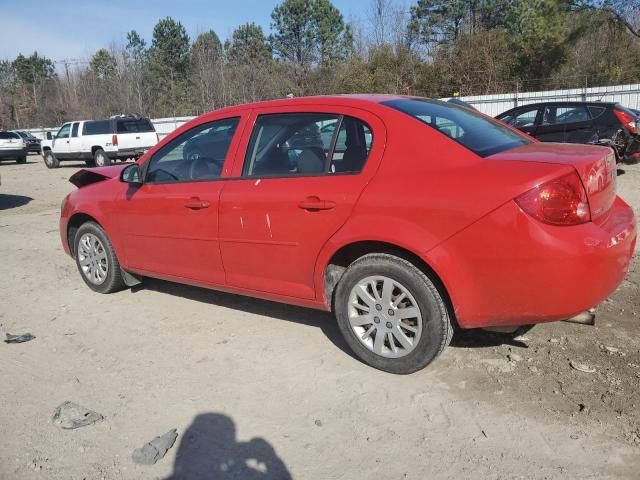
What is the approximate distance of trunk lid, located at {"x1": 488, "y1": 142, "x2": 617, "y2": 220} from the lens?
2928 mm

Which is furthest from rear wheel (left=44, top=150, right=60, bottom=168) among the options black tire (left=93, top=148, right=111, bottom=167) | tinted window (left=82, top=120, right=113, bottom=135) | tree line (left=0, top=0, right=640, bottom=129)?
tree line (left=0, top=0, right=640, bottom=129)

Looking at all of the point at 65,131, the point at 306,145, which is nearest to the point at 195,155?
the point at 306,145

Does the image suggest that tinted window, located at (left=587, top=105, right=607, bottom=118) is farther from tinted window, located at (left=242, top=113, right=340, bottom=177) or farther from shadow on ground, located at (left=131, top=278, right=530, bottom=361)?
tinted window, located at (left=242, top=113, right=340, bottom=177)

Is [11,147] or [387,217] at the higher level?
[11,147]

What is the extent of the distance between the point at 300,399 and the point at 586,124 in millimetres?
9705

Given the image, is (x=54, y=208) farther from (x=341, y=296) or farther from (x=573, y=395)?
(x=573, y=395)

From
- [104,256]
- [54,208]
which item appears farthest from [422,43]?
[104,256]

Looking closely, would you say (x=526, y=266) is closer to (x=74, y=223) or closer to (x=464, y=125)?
(x=464, y=125)

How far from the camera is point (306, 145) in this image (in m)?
3.75

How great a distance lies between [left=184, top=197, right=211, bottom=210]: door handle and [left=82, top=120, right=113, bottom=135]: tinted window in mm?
17158

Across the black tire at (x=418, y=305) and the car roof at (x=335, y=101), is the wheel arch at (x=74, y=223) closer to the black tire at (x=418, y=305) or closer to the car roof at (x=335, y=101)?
the car roof at (x=335, y=101)

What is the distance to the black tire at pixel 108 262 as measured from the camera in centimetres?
505

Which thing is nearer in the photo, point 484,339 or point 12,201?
point 484,339

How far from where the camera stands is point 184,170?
4391mm
